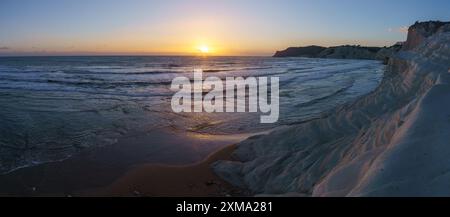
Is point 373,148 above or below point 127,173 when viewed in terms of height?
above

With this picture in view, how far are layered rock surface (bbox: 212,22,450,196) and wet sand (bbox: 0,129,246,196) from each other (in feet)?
2.10

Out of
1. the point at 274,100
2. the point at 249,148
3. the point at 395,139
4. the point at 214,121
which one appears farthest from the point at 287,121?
the point at 395,139

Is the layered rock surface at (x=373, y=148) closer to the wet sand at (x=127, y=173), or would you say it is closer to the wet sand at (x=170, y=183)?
the wet sand at (x=170, y=183)

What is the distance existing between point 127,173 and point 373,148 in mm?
4807

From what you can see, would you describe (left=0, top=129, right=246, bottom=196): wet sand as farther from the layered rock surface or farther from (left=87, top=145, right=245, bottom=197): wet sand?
the layered rock surface

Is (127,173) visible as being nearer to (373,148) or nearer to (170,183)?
(170,183)

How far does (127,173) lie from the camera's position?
861 centimetres

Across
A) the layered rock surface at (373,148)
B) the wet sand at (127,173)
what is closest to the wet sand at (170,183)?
the wet sand at (127,173)

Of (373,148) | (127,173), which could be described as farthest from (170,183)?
(373,148)

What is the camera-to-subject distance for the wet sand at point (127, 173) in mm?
7742

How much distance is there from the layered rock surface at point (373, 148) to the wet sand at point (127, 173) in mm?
639
